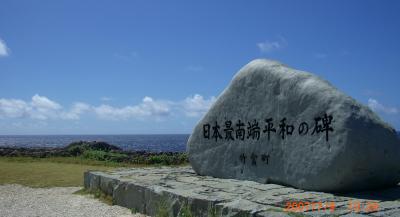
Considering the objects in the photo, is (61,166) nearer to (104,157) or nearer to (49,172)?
(49,172)

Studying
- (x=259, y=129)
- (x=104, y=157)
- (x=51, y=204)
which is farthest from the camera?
(x=104, y=157)

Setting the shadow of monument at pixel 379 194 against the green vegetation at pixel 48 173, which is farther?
the green vegetation at pixel 48 173

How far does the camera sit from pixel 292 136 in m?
7.69

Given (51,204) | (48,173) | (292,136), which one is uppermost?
(292,136)

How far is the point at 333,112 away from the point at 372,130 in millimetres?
654

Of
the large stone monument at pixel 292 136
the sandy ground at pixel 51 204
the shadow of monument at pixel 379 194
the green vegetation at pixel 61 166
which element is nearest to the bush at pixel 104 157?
the green vegetation at pixel 61 166

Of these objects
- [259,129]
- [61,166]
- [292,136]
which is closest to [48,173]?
[61,166]

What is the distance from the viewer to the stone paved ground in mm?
5887

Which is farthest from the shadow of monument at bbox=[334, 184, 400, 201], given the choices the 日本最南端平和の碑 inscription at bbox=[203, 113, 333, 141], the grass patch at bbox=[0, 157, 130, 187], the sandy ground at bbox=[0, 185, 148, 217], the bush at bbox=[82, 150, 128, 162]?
the bush at bbox=[82, 150, 128, 162]

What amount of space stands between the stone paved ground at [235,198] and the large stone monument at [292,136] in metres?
0.25

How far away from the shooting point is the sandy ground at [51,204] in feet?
28.7

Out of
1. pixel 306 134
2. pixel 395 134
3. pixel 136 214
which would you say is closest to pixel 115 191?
pixel 136 214

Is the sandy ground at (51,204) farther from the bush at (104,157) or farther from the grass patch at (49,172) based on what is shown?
the bush at (104,157)

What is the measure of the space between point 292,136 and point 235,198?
1.62m
